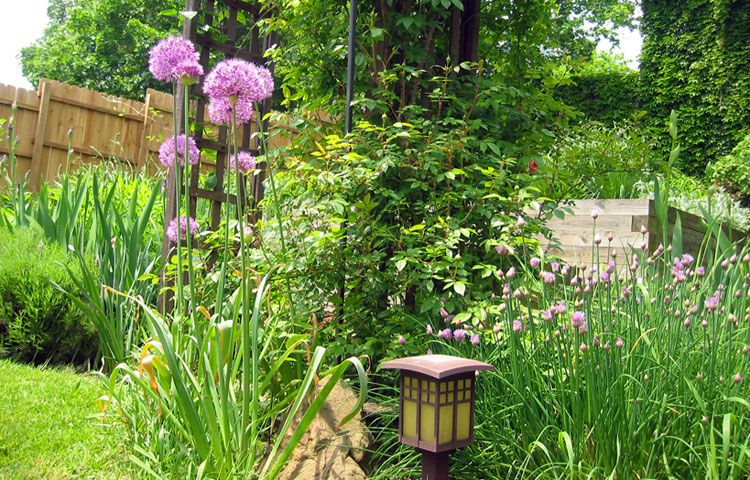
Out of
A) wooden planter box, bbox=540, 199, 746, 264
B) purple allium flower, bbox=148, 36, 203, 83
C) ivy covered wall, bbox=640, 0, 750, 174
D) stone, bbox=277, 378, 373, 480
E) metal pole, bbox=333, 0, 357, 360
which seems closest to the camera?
purple allium flower, bbox=148, 36, 203, 83

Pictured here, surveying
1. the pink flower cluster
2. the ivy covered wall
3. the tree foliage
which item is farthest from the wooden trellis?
the tree foliage

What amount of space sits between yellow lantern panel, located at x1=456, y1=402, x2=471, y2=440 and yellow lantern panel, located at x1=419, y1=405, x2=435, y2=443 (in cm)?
8

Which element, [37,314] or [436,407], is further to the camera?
[37,314]

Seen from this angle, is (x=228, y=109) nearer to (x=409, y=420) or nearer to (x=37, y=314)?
(x=409, y=420)

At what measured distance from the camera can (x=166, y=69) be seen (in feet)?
5.80

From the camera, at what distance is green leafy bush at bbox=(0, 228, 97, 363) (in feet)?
10.0

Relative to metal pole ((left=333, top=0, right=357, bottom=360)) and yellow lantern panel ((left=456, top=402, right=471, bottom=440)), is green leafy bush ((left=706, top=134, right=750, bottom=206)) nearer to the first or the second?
metal pole ((left=333, top=0, right=357, bottom=360))

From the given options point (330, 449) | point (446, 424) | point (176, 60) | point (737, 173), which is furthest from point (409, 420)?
point (737, 173)

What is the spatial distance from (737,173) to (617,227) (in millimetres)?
4309

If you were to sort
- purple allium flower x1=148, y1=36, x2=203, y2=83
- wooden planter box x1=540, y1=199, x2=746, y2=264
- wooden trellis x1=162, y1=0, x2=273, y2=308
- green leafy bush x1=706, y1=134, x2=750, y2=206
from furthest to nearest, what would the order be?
green leafy bush x1=706, y1=134, x2=750, y2=206
wooden planter box x1=540, y1=199, x2=746, y2=264
wooden trellis x1=162, y1=0, x2=273, y2=308
purple allium flower x1=148, y1=36, x2=203, y2=83

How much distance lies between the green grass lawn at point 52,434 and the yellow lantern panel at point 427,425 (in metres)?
0.98

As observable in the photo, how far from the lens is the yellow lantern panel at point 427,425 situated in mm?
1608

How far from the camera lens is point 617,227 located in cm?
427

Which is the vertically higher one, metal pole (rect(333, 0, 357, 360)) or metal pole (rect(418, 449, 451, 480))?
metal pole (rect(333, 0, 357, 360))
